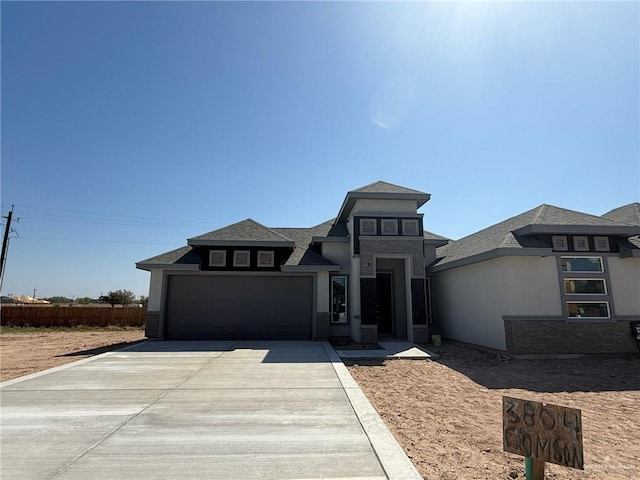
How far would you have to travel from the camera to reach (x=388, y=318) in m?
14.8

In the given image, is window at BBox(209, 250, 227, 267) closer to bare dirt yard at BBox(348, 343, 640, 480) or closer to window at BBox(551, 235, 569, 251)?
bare dirt yard at BBox(348, 343, 640, 480)

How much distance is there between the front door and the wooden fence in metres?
14.9

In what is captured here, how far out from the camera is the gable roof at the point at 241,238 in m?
13.3

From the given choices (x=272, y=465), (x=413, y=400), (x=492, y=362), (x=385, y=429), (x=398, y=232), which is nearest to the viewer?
(x=272, y=465)

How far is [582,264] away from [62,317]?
997 inches

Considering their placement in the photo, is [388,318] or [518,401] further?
[388,318]

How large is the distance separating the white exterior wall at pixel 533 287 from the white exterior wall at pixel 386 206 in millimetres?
3959

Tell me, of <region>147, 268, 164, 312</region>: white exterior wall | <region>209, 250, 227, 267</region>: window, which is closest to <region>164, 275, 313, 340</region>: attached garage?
<region>147, 268, 164, 312</region>: white exterior wall

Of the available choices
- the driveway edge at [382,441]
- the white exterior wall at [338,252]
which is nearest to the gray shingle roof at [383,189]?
the white exterior wall at [338,252]

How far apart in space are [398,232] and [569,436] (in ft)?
34.6

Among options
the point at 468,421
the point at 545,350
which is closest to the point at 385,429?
the point at 468,421

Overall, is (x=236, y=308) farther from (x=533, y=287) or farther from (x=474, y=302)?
(x=533, y=287)

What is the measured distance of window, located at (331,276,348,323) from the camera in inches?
536

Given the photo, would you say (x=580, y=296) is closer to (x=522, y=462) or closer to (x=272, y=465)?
(x=522, y=462)
